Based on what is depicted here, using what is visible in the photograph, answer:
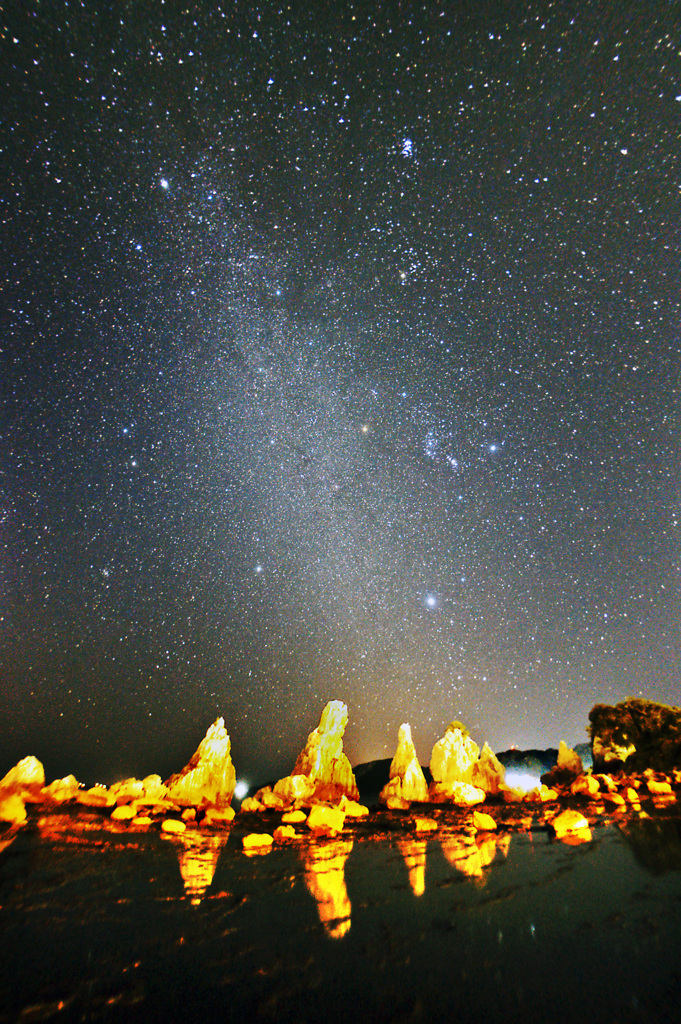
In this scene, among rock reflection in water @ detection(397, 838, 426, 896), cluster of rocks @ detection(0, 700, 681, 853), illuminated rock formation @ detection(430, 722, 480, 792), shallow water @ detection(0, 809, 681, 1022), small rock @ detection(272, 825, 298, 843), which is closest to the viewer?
shallow water @ detection(0, 809, 681, 1022)

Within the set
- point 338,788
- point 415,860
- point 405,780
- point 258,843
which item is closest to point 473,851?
point 415,860

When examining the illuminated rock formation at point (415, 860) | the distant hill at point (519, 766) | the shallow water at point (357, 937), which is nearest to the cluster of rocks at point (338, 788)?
the illuminated rock formation at point (415, 860)

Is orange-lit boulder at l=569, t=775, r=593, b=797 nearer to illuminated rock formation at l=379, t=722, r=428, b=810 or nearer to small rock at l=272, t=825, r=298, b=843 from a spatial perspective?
illuminated rock formation at l=379, t=722, r=428, b=810

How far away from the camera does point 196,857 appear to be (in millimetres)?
13914

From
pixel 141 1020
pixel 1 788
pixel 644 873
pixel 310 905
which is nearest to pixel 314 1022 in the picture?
pixel 141 1020

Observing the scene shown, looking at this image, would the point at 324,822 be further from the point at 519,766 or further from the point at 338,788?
the point at 519,766

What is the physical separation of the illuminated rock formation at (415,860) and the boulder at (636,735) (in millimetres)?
29136

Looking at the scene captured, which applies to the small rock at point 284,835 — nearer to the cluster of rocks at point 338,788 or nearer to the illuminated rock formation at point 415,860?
the cluster of rocks at point 338,788

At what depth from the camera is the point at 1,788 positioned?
45062mm

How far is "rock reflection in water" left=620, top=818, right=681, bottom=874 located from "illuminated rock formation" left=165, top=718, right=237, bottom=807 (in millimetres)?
49812

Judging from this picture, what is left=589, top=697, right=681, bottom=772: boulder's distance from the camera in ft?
104

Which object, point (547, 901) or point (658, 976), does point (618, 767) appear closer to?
point (547, 901)

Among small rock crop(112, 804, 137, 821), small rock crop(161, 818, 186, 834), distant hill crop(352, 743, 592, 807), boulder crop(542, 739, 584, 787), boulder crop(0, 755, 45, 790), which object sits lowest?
distant hill crop(352, 743, 592, 807)

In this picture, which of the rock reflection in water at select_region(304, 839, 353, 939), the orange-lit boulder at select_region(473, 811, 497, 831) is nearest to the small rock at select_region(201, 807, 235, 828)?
the rock reflection in water at select_region(304, 839, 353, 939)
